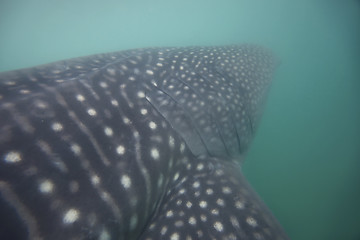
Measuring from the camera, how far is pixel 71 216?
144cm

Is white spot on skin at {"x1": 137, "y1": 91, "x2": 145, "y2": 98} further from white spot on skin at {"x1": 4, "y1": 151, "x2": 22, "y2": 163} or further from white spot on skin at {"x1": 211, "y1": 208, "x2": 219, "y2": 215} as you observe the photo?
white spot on skin at {"x1": 211, "y1": 208, "x2": 219, "y2": 215}

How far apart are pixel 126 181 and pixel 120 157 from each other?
0.75ft

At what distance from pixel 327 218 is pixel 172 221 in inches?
344

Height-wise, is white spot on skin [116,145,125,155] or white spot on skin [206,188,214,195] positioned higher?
white spot on skin [116,145,125,155]

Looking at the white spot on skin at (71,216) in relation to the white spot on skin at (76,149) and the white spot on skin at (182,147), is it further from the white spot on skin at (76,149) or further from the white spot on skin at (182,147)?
the white spot on skin at (182,147)

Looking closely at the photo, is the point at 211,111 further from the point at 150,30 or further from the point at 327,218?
the point at 150,30

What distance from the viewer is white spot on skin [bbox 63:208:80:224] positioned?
1.41 metres

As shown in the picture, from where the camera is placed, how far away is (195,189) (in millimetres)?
2158

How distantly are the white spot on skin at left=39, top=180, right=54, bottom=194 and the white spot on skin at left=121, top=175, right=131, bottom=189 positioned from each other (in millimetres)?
550

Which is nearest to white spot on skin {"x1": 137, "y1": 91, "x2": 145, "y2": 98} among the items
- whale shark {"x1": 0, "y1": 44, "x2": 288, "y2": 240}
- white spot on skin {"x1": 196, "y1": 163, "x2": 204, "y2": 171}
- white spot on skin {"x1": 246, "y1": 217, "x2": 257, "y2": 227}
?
whale shark {"x1": 0, "y1": 44, "x2": 288, "y2": 240}

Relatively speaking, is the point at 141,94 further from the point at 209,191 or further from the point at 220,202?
the point at 220,202

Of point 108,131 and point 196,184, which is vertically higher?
point 108,131

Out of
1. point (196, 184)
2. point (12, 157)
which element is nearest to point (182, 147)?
point (196, 184)

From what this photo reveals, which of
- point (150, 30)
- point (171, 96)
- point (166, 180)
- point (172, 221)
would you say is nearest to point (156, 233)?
point (172, 221)
